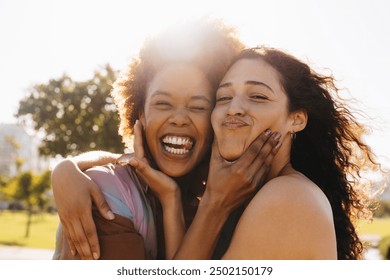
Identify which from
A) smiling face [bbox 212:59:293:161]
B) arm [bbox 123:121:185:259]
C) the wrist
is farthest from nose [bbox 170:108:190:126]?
the wrist

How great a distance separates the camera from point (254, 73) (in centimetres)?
318

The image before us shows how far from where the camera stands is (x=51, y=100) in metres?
24.7

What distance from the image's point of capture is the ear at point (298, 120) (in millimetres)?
3266

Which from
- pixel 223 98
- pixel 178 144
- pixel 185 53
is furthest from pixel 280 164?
pixel 185 53

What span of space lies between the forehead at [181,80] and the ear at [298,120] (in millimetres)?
588

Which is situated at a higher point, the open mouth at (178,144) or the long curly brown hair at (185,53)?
the long curly brown hair at (185,53)

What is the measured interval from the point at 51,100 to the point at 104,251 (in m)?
22.8

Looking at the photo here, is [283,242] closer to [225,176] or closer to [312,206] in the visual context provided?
[312,206]

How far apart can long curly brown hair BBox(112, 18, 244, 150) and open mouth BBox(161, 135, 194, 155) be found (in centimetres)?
42

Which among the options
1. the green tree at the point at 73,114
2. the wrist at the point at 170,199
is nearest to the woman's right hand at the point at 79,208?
the wrist at the point at 170,199

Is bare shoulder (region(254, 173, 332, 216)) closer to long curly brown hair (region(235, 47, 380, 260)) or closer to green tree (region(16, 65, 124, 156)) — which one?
long curly brown hair (region(235, 47, 380, 260))

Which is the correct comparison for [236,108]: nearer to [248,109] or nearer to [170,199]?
[248,109]

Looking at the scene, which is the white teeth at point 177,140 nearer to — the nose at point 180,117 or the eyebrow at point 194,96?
the nose at point 180,117

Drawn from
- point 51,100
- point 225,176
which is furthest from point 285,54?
point 51,100
